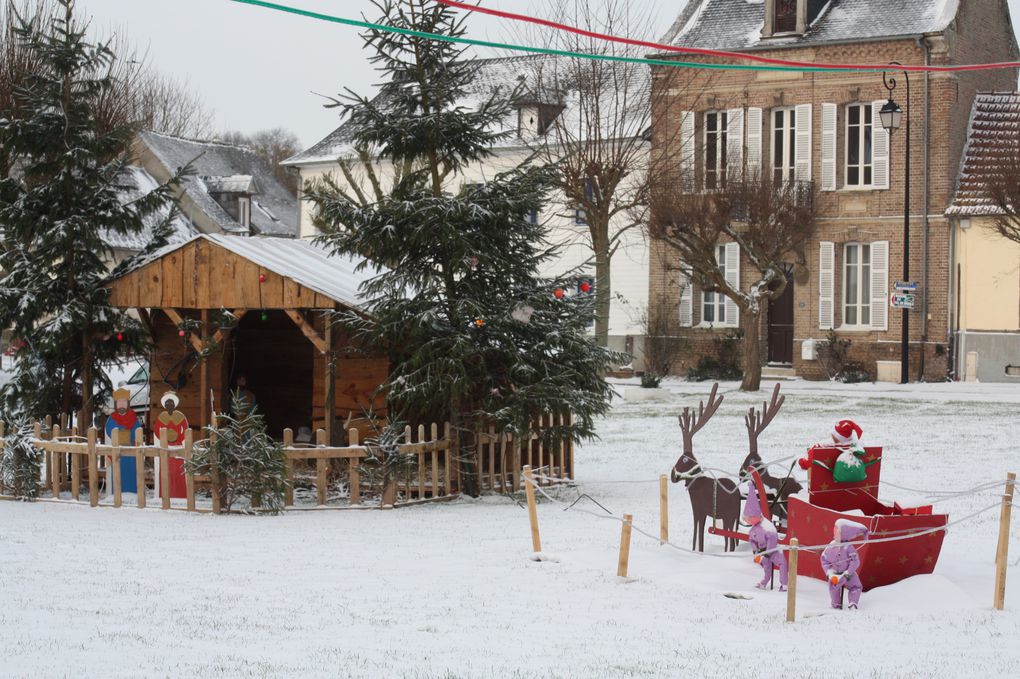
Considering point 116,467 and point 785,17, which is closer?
point 116,467

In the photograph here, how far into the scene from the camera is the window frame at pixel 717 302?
119ft

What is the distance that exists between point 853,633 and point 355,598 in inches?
137

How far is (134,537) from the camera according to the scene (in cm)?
1241

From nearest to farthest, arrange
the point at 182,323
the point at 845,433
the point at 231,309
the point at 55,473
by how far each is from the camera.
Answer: the point at 845,433, the point at 55,473, the point at 182,323, the point at 231,309

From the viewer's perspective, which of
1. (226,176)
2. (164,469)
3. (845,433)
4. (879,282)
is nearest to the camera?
(845,433)

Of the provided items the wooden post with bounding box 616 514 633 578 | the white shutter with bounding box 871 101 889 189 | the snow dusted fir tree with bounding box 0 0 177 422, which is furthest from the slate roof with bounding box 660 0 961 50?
the wooden post with bounding box 616 514 633 578

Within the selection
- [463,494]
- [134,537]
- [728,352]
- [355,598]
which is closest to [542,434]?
[463,494]

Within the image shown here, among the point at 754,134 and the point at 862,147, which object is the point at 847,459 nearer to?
the point at 862,147

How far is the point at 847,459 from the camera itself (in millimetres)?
10102

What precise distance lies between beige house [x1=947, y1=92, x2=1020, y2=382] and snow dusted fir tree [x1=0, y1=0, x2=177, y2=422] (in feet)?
74.1

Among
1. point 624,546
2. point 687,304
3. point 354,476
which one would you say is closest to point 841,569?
point 624,546

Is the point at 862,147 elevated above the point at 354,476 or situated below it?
above

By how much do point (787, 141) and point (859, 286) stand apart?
169 inches

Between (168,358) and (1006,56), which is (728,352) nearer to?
(1006,56)
